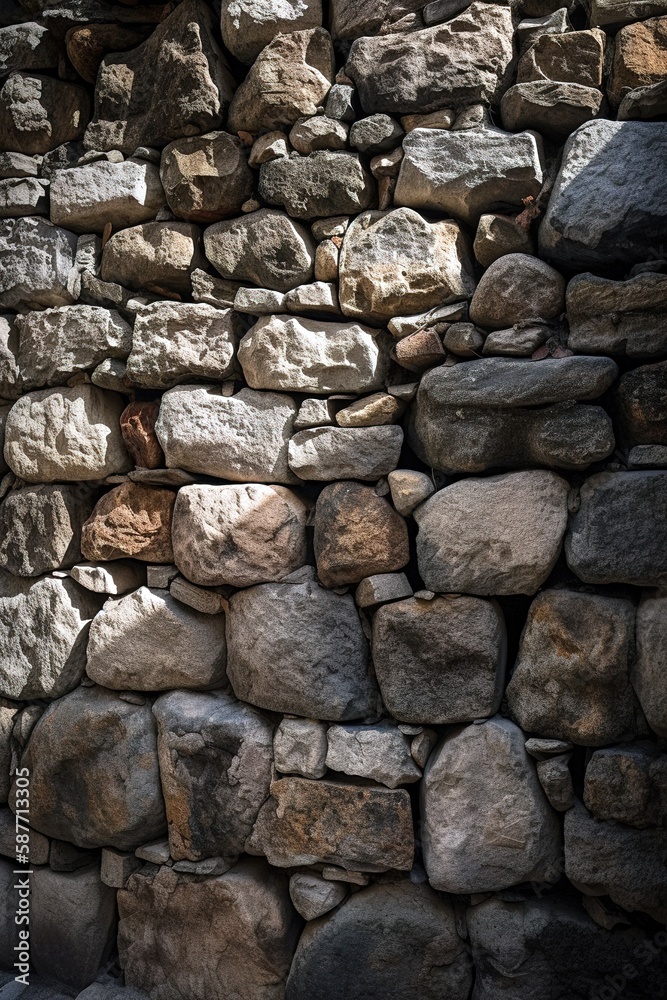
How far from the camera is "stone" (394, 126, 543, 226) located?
174cm

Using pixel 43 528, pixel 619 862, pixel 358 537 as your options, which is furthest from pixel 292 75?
pixel 619 862

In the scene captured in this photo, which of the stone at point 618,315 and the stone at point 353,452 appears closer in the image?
the stone at point 618,315

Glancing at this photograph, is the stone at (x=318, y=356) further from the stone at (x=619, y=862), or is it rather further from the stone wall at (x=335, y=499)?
the stone at (x=619, y=862)

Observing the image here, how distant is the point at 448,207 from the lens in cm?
183

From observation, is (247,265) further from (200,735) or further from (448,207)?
(200,735)

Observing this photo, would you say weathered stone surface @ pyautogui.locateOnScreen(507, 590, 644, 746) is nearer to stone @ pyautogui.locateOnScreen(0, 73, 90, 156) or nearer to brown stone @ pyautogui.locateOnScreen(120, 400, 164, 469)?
brown stone @ pyautogui.locateOnScreen(120, 400, 164, 469)

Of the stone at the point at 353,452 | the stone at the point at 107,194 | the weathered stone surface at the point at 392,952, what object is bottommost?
the weathered stone surface at the point at 392,952

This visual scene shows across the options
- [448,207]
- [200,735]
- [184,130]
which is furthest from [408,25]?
[200,735]

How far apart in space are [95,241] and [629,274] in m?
1.53

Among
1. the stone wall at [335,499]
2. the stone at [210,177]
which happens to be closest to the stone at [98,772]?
the stone wall at [335,499]

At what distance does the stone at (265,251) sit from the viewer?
6.23 feet

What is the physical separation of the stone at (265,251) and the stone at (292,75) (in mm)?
269

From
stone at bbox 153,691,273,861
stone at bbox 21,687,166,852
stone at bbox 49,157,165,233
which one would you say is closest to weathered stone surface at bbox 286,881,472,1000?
stone at bbox 153,691,273,861

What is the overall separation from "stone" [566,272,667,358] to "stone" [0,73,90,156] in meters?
1.61
